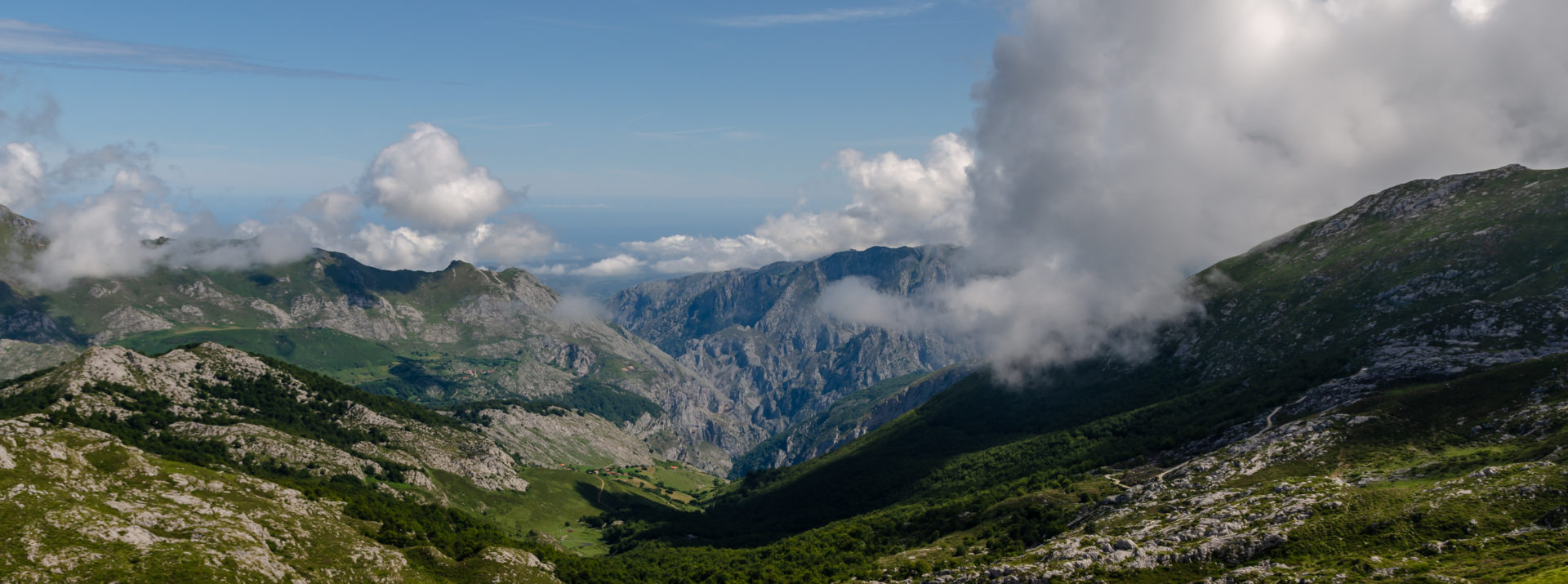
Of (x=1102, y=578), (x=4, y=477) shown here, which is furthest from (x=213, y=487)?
(x=1102, y=578)

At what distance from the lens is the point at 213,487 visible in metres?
157

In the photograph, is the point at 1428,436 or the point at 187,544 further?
the point at 1428,436

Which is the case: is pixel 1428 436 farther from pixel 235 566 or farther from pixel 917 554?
pixel 235 566

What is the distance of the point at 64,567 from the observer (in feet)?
350

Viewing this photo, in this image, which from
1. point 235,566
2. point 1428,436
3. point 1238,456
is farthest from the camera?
point 1238,456

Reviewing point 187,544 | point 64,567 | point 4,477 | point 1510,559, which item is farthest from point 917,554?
point 4,477

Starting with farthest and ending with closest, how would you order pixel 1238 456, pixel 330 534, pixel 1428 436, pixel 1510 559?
pixel 1238 456
pixel 1428 436
pixel 330 534
pixel 1510 559

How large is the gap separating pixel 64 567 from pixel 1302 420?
810 feet

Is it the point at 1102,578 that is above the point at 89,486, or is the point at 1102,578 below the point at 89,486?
below

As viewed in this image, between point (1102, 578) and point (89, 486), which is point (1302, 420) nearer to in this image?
point (1102, 578)

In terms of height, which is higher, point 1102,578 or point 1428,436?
point 1428,436

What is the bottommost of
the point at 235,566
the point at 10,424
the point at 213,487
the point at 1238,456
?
the point at 1238,456

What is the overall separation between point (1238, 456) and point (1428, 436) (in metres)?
36.4

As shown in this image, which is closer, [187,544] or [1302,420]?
[187,544]
